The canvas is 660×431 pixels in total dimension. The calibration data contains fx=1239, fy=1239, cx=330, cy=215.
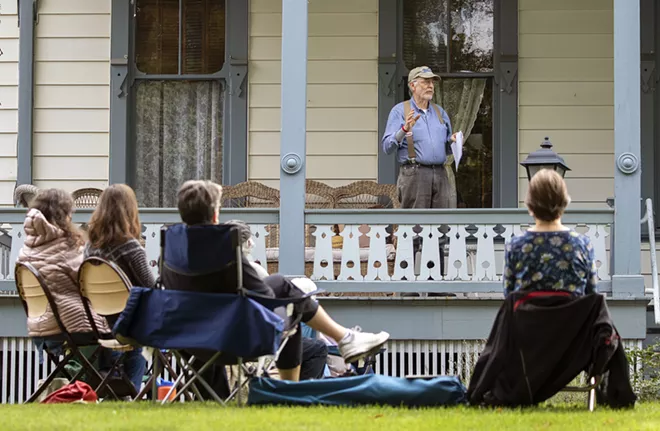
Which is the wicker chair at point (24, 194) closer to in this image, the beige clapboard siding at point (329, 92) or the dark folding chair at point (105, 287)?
the beige clapboard siding at point (329, 92)

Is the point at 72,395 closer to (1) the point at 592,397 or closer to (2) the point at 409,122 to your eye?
(1) the point at 592,397

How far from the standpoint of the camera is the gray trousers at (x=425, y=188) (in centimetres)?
982

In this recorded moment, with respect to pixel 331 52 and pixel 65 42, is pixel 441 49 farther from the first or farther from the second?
pixel 65 42

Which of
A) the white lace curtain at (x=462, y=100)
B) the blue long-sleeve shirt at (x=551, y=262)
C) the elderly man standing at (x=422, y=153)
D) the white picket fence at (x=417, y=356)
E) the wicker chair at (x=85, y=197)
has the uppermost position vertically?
the white lace curtain at (x=462, y=100)

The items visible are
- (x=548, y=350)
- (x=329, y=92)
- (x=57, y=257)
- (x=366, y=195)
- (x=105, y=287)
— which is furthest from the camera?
(x=329, y=92)

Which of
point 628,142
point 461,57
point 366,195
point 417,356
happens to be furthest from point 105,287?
point 461,57

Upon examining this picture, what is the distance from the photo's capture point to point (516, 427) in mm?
5289

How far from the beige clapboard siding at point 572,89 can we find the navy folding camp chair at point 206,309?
554 cm

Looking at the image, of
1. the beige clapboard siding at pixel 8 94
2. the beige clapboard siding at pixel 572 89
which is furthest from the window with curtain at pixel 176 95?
the beige clapboard siding at pixel 572 89

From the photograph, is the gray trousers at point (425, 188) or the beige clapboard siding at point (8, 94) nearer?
the gray trousers at point (425, 188)

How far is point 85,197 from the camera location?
1121cm

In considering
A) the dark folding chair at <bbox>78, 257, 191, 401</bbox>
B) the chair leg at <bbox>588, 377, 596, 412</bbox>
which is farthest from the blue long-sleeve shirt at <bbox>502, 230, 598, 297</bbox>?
the dark folding chair at <bbox>78, 257, 191, 401</bbox>

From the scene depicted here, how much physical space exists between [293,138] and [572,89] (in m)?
3.18

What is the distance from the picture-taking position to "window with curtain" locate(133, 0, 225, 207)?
11688 mm
